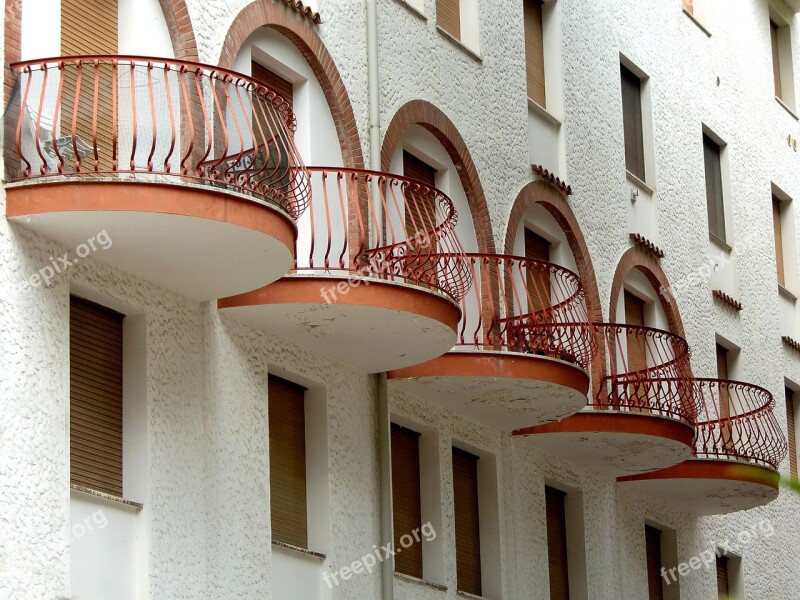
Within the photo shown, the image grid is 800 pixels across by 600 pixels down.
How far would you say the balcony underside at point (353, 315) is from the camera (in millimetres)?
15711

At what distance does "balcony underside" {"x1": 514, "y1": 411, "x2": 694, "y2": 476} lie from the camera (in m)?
21.2

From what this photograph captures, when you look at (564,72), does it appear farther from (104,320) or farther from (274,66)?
(104,320)

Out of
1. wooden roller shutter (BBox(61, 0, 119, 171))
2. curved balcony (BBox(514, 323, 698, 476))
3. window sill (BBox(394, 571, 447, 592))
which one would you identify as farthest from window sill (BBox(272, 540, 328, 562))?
curved balcony (BBox(514, 323, 698, 476))

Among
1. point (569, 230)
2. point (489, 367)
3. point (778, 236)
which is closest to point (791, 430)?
point (778, 236)

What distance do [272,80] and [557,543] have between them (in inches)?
326

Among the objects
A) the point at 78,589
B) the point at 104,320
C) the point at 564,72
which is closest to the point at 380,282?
the point at 104,320

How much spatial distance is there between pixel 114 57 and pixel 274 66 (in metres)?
3.94

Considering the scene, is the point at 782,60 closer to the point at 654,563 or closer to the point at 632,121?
the point at 632,121

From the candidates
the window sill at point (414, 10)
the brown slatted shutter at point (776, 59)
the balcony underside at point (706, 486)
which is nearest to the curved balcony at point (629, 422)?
the balcony underside at point (706, 486)

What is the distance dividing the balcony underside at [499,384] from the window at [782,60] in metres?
16.7

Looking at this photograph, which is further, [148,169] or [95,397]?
[95,397]

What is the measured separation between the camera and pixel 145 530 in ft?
46.6

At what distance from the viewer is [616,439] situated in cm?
2152

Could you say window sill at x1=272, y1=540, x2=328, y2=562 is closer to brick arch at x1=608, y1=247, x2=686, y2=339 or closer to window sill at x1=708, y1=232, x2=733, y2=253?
brick arch at x1=608, y1=247, x2=686, y2=339
